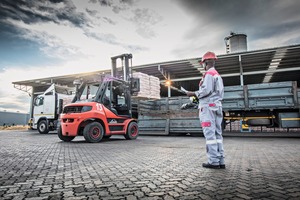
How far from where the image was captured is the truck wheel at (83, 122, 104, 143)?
7.58 meters

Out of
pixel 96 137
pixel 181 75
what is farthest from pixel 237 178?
pixel 181 75

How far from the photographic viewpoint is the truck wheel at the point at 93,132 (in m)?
7.58

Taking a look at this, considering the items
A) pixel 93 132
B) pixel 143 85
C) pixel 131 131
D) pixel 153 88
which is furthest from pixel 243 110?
pixel 93 132

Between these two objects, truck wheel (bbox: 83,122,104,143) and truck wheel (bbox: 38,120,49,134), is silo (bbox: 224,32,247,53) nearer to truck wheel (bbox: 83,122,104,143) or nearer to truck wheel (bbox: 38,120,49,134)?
truck wheel (bbox: 38,120,49,134)

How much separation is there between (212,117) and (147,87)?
754 cm

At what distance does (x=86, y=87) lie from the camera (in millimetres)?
9383

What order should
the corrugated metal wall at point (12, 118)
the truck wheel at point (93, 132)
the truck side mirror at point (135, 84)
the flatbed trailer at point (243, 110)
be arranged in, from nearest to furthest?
the truck wheel at point (93, 132) → the truck side mirror at point (135, 84) → the flatbed trailer at point (243, 110) → the corrugated metal wall at point (12, 118)

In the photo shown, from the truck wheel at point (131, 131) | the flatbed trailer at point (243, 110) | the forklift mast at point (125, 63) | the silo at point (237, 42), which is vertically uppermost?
the silo at point (237, 42)

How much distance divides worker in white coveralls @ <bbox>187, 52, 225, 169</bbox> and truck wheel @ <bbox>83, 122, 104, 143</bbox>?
5188 mm

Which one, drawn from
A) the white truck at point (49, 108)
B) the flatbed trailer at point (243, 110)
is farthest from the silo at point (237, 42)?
the white truck at point (49, 108)

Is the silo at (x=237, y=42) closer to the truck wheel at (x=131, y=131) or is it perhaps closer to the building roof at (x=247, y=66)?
the building roof at (x=247, y=66)

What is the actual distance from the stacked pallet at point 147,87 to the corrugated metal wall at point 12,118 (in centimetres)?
2884

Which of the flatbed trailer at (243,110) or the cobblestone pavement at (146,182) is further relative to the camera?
the flatbed trailer at (243,110)

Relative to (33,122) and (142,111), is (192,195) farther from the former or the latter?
(33,122)
